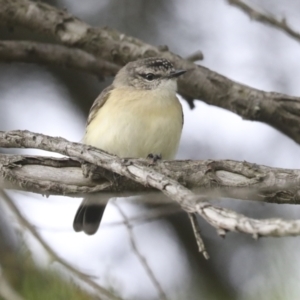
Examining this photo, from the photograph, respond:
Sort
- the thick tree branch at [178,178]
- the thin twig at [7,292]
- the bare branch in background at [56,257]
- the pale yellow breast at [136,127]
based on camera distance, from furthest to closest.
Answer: the pale yellow breast at [136,127] < the thick tree branch at [178,178] < the bare branch in background at [56,257] < the thin twig at [7,292]

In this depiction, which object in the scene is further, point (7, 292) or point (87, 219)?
point (87, 219)

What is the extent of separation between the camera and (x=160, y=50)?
259 inches

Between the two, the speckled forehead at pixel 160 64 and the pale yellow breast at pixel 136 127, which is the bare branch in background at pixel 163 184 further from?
the speckled forehead at pixel 160 64

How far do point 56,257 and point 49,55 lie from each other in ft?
10.1

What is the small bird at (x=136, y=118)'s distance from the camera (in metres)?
5.82

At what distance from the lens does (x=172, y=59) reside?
655cm

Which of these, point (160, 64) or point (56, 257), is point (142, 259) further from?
point (160, 64)

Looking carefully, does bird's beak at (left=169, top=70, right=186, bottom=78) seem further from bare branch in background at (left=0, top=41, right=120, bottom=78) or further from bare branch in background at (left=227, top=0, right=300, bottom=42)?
bare branch in background at (left=227, top=0, right=300, bottom=42)

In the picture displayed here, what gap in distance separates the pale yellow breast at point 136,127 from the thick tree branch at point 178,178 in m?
0.94

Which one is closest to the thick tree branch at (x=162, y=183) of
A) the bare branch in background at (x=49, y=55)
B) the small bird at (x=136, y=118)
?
the small bird at (x=136, y=118)

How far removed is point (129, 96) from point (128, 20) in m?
2.37

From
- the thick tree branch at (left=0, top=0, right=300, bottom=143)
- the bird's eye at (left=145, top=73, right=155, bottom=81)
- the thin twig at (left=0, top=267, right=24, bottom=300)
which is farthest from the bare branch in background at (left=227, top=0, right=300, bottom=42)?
the thin twig at (left=0, top=267, right=24, bottom=300)

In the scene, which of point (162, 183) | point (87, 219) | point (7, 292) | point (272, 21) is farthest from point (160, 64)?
point (7, 292)

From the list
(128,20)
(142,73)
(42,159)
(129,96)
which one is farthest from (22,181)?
(128,20)
